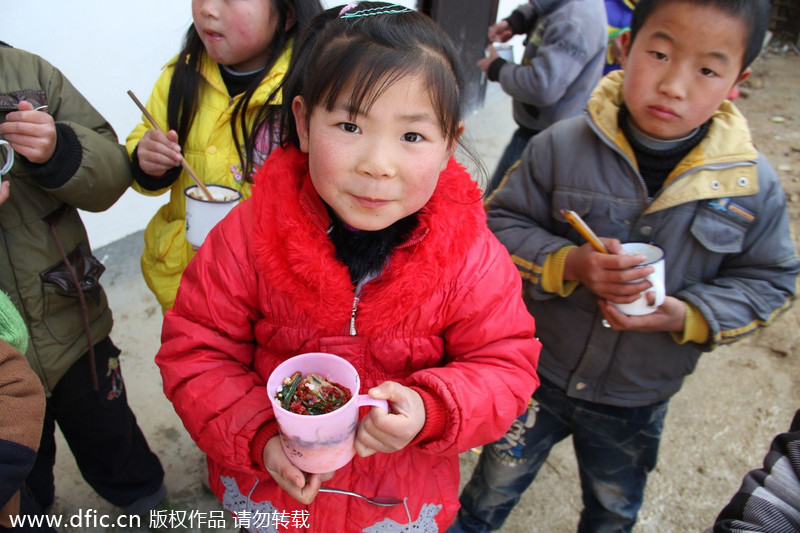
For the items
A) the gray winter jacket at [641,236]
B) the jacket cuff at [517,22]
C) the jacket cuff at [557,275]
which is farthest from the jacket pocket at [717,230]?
the jacket cuff at [517,22]

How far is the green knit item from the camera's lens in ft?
3.92

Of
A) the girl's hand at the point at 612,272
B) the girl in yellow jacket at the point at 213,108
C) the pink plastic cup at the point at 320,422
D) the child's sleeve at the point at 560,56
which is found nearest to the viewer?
the pink plastic cup at the point at 320,422

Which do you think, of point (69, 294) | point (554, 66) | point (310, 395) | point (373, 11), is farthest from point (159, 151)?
point (554, 66)

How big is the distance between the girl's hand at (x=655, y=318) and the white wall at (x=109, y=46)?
6.06 ft

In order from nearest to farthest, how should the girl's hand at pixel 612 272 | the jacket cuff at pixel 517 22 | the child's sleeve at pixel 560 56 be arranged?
the girl's hand at pixel 612 272, the child's sleeve at pixel 560 56, the jacket cuff at pixel 517 22

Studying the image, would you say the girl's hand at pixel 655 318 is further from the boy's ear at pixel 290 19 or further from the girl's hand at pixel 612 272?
the boy's ear at pixel 290 19

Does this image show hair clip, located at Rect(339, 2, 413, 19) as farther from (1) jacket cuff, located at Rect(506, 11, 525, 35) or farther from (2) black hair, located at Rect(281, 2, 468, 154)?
(1) jacket cuff, located at Rect(506, 11, 525, 35)

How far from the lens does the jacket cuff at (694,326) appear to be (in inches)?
58.9

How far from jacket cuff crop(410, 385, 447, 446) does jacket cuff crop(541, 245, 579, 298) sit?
0.59 meters

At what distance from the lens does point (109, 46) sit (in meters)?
2.81

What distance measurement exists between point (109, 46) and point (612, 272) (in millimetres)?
2623

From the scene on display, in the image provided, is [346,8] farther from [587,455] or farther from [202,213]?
[587,455]

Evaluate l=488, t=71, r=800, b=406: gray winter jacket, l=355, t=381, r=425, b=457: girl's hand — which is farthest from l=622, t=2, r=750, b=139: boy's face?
l=355, t=381, r=425, b=457: girl's hand

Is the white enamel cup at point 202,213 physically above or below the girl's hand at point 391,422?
above
